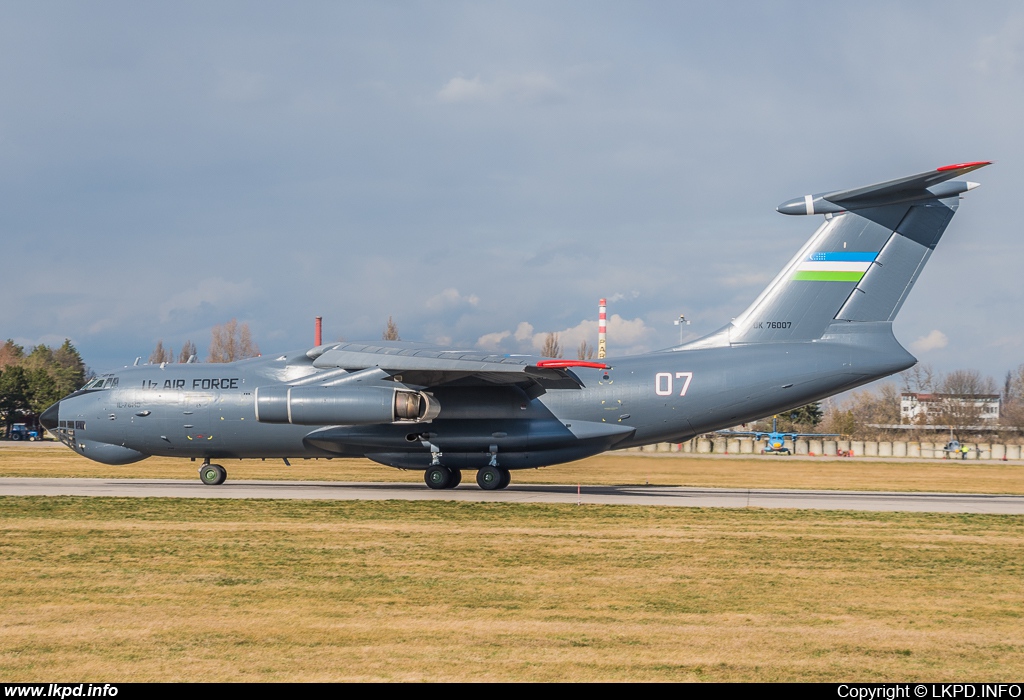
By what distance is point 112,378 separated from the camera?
21.7 metres

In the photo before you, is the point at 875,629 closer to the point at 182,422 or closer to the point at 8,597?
the point at 8,597

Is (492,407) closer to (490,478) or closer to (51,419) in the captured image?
(490,478)

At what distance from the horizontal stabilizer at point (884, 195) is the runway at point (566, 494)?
587 cm

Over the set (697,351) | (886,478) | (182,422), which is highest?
(697,351)

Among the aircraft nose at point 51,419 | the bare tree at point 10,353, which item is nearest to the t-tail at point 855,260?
the aircraft nose at point 51,419

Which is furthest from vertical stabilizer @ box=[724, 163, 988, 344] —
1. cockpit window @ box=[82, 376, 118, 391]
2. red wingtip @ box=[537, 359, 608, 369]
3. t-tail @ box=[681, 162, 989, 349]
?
cockpit window @ box=[82, 376, 118, 391]

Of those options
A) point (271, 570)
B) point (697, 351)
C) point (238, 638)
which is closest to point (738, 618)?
point (238, 638)

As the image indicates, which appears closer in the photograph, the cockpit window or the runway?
the runway

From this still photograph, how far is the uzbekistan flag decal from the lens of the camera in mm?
18750

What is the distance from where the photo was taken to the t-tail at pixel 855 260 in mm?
18391

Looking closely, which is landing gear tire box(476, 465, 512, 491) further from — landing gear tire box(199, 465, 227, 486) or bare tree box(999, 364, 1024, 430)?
bare tree box(999, 364, 1024, 430)

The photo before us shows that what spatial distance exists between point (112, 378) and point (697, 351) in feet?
Result: 44.1

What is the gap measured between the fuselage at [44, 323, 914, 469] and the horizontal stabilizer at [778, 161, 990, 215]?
8.25ft

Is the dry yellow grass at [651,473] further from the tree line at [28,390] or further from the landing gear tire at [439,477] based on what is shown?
the tree line at [28,390]
